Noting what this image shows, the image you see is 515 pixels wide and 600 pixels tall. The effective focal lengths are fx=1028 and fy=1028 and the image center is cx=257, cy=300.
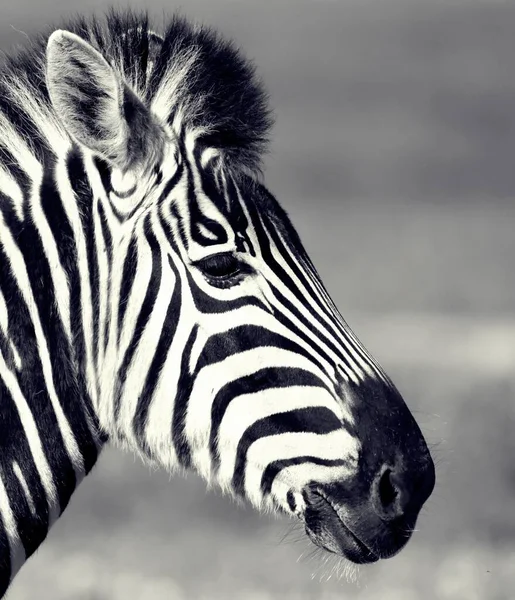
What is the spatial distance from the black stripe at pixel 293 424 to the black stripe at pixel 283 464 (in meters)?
0.13

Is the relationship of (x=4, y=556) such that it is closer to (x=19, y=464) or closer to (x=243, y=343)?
(x=19, y=464)

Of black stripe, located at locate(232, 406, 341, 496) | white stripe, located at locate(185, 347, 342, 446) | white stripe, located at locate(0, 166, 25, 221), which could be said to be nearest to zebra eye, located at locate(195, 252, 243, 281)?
white stripe, located at locate(185, 347, 342, 446)

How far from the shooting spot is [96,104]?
4.74 metres

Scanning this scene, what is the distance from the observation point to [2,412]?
15.1 feet

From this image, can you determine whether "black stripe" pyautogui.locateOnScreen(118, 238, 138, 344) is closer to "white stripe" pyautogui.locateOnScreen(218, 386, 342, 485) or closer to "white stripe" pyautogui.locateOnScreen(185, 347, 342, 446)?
"white stripe" pyautogui.locateOnScreen(185, 347, 342, 446)

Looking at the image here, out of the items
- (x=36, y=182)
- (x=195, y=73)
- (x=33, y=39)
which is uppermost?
(x=33, y=39)

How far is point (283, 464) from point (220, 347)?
617mm

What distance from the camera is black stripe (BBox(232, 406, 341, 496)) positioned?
15.4 ft

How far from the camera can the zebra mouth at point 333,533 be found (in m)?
4.71

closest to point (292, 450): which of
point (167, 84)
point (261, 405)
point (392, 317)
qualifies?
point (261, 405)

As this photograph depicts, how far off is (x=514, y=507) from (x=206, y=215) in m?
9.68

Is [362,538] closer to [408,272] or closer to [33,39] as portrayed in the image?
[33,39]

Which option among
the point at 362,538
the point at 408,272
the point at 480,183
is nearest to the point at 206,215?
the point at 362,538

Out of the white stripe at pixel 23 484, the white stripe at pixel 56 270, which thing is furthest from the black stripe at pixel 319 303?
the white stripe at pixel 23 484
